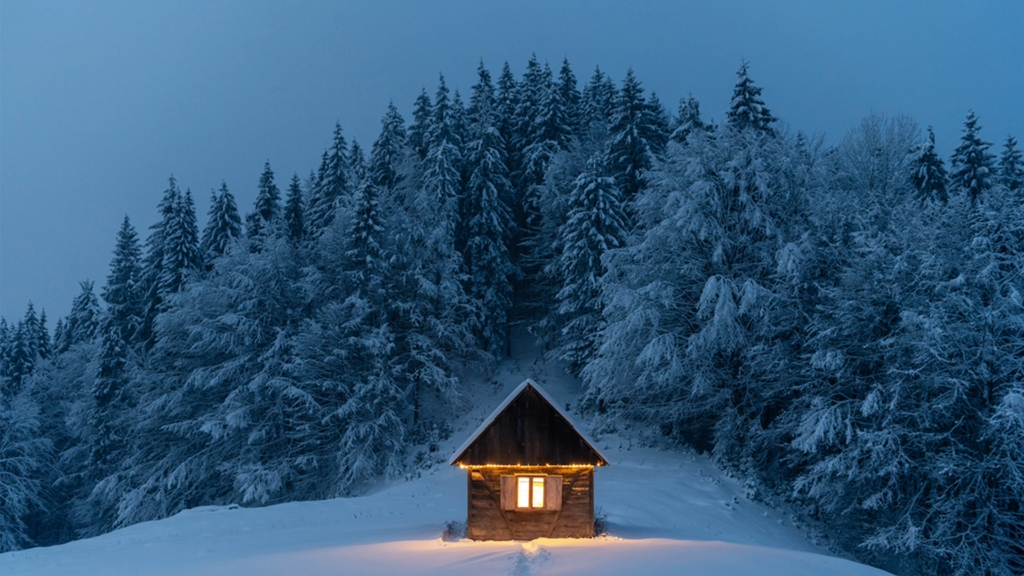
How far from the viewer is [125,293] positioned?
144 feet

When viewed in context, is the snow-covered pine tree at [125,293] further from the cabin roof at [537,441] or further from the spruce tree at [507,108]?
the cabin roof at [537,441]

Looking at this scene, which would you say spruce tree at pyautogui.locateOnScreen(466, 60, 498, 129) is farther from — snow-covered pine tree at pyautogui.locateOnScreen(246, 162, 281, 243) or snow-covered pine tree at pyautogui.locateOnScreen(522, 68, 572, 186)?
snow-covered pine tree at pyautogui.locateOnScreen(246, 162, 281, 243)

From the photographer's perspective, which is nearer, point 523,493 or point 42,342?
point 523,493

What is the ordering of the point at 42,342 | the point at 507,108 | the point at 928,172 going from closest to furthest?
the point at 928,172
the point at 507,108
the point at 42,342

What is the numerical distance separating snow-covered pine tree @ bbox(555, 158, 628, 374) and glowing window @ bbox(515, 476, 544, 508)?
15.1m

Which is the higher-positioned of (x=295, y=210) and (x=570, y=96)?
(x=570, y=96)

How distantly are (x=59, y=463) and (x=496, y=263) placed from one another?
30.0 m

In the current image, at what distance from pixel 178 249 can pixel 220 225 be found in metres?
4.02

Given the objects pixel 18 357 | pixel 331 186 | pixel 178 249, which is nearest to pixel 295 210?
pixel 331 186

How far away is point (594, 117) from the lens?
155ft

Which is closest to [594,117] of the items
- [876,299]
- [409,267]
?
[409,267]

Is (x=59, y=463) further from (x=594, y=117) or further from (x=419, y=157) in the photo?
(x=594, y=117)

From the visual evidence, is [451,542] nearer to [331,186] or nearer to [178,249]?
[331,186]

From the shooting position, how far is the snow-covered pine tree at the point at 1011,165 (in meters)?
33.8
